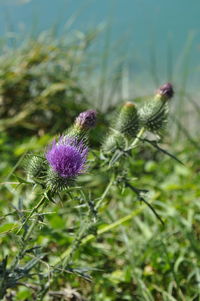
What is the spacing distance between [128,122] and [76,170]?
622 millimetres

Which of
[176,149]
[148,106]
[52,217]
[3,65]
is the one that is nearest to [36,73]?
[3,65]

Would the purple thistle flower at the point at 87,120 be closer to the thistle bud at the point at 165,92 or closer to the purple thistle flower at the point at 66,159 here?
the purple thistle flower at the point at 66,159

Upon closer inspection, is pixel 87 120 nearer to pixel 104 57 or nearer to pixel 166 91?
pixel 166 91

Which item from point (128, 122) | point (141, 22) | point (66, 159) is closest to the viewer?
point (66, 159)

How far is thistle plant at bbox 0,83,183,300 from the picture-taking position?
1.23m

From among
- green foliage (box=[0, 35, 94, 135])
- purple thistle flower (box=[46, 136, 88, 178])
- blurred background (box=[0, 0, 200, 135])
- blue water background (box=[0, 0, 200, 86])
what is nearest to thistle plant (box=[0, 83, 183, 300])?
purple thistle flower (box=[46, 136, 88, 178])

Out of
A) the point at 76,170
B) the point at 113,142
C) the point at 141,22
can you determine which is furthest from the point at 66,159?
the point at 141,22

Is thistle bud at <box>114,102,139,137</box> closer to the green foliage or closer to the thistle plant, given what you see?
the thistle plant

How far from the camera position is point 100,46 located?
6168 mm

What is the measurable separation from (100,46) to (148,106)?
445cm

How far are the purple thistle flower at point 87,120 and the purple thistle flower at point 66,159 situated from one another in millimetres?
239

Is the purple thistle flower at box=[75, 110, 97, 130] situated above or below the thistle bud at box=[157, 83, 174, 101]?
above

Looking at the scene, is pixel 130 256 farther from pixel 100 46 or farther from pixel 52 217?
pixel 100 46

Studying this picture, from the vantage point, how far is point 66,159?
1204 mm
